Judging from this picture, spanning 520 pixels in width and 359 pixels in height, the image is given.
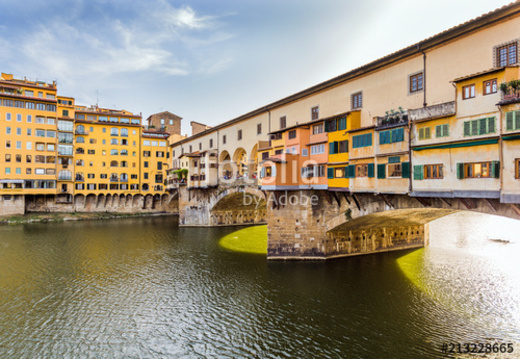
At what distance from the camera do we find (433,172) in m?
15.1

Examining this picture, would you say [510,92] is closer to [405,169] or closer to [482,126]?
[482,126]

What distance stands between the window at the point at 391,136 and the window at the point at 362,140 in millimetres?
895

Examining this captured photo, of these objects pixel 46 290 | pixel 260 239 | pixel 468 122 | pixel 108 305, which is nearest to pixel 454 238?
pixel 260 239

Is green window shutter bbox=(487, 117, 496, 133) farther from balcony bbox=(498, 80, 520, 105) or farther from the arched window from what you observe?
the arched window

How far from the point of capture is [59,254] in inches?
1083

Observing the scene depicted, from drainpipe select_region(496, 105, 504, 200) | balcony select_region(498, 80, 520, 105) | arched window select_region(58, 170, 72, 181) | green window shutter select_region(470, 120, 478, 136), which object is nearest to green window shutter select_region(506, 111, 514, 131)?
drainpipe select_region(496, 105, 504, 200)

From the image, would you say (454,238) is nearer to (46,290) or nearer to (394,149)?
(394,149)

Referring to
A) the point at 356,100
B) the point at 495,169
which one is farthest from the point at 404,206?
the point at 356,100

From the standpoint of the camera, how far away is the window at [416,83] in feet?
56.9

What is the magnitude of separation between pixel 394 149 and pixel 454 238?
23.6 metres

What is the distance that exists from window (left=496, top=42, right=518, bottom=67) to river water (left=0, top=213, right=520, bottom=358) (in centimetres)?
1268

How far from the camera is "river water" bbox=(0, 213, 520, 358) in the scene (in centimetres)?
1295

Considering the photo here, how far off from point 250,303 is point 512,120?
619 inches

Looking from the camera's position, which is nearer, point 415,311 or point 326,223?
point 415,311
